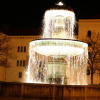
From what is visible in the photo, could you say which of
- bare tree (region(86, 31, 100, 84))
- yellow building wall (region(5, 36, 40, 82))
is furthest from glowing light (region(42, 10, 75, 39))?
yellow building wall (region(5, 36, 40, 82))

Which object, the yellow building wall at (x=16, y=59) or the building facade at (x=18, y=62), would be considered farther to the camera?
the yellow building wall at (x=16, y=59)

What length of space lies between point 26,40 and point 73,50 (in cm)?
3424

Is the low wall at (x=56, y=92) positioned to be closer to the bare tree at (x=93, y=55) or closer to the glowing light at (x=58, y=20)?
the glowing light at (x=58, y=20)

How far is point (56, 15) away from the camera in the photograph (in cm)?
1838

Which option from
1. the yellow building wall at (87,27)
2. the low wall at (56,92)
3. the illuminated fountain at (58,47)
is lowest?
the low wall at (56,92)

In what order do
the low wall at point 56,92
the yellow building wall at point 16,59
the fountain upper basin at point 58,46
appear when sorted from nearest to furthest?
the low wall at point 56,92, the fountain upper basin at point 58,46, the yellow building wall at point 16,59

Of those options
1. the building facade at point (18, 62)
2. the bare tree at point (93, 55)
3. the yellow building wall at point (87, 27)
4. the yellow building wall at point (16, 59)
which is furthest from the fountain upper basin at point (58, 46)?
the yellow building wall at point (16, 59)

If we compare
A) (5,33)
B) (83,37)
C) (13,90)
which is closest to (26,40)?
(5,33)

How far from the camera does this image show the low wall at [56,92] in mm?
12070

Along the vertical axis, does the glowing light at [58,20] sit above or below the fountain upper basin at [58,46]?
above

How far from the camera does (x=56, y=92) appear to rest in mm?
12148

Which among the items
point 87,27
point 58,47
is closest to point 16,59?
point 87,27

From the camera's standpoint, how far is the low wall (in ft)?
39.6

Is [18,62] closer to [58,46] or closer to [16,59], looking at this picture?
[16,59]
